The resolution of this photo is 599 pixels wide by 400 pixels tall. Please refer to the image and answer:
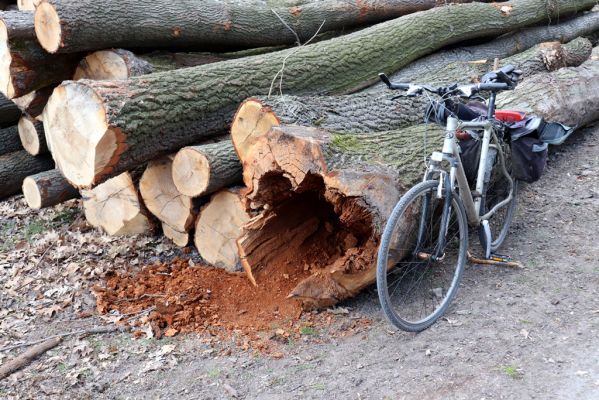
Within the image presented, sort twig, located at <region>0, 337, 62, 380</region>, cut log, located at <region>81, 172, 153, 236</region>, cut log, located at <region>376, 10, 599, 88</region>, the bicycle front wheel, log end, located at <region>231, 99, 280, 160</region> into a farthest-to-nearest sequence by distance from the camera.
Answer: cut log, located at <region>376, 10, 599, 88</region>, cut log, located at <region>81, 172, 153, 236</region>, log end, located at <region>231, 99, 280, 160</region>, twig, located at <region>0, 337, 62, 380</region>, the bicycle front wheel

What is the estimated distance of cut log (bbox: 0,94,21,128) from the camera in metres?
6.27

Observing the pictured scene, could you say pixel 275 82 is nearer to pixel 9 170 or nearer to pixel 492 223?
pixel 492 223

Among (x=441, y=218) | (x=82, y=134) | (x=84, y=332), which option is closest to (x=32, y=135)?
(x=82, y=134)

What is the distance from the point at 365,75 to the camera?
6.34m

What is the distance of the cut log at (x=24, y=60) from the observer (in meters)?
4.98

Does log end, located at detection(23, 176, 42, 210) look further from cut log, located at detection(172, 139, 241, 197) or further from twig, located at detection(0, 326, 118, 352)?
twig, located at detection(0, 326, 118, 352)

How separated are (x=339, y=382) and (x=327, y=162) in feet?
4.51

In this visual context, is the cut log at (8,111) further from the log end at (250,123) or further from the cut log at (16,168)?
the log end at (250,123)

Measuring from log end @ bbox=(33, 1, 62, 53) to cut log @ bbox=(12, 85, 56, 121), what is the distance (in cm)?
81

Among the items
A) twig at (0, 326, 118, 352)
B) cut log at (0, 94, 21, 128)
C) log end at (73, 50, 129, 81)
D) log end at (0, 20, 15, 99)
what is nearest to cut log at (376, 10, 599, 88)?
log end at (73, 50, 129, 81)

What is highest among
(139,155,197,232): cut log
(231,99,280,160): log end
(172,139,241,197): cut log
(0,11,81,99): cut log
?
(0,11,81,99): cut log

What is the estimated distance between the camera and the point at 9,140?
6.52 m

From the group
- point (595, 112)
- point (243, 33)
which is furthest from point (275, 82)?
point (595, 112)

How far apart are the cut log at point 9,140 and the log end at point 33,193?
94 centimetres
